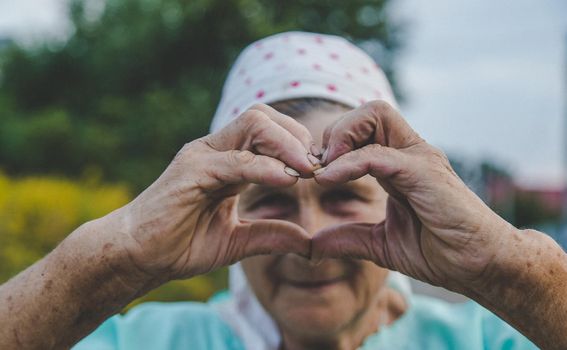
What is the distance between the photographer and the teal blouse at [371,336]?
2.10 m

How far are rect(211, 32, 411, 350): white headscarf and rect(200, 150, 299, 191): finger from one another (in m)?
0.54

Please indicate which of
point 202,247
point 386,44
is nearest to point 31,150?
point 386,44

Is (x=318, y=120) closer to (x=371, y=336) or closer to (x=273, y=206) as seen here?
(x=273, y=206)

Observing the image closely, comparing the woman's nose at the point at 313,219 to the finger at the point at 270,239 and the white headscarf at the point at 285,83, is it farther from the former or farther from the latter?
the white headscarf at the point at 285,83

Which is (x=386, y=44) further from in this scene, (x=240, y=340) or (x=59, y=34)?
(x=240, y=340)

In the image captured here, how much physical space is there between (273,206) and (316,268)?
26 centimetres

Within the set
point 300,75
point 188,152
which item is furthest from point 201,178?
point 300,75

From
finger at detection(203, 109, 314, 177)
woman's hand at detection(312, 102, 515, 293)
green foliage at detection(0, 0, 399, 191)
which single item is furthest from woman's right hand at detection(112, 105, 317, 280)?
green foliage at detection(0, 0, 399, 191)

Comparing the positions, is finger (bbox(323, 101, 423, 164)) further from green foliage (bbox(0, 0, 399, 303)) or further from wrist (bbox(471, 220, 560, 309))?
green foliage (bbox(0, 0, 399, 303))

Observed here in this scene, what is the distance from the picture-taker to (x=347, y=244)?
1781 mm

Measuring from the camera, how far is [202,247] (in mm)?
1715

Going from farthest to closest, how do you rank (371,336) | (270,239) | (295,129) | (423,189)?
(371,336)
(270,239)
(295,129)
(423,189)

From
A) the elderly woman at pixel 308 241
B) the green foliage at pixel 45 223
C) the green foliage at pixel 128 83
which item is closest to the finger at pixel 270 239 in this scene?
the elderly woman at pixel 308 241

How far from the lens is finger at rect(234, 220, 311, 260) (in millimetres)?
1753
